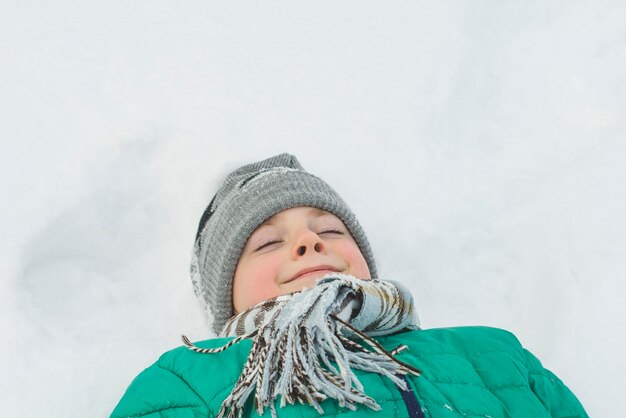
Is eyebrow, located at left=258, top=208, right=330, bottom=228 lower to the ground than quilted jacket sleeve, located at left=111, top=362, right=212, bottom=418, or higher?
higher

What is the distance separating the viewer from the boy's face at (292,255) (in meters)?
1.82

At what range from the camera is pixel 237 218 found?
208 centimetres

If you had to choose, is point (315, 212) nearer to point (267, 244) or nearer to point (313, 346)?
point (267, 244)

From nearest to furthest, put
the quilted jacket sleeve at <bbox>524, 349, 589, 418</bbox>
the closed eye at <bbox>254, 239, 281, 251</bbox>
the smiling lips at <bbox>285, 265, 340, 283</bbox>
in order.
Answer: the quilted jacket sleeve at <bbox>524, 349, 589, 418</bbox>
the smiling lips at <bbox>285, 265, 340, 283</bbox>
the closed eye at <bbox>254, 239, 281, 251</bbox>

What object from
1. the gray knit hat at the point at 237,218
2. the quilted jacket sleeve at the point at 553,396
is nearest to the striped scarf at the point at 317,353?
the quilted jacket sleeve at the point at 553,396

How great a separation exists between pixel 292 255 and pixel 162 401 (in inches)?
23.1

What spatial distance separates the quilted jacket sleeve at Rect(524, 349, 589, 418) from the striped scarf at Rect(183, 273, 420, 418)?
0.42m

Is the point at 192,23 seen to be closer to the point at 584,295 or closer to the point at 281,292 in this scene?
the point at 281,292

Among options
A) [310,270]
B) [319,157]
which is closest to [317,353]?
[310,270]

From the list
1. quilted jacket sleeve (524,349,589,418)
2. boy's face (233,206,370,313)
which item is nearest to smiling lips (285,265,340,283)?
boy's face (233,206,370,313)

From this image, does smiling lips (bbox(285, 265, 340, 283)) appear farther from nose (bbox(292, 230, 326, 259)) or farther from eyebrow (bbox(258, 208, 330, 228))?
eyebrow (bbox(258, 208, 330, 228))

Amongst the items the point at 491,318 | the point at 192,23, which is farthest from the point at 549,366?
the point at 192,23

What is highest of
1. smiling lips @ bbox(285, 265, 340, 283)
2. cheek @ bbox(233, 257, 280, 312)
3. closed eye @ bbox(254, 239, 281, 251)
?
closed eye @ bbox(254, 239, 281, 251)

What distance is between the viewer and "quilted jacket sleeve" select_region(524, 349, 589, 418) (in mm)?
1677
